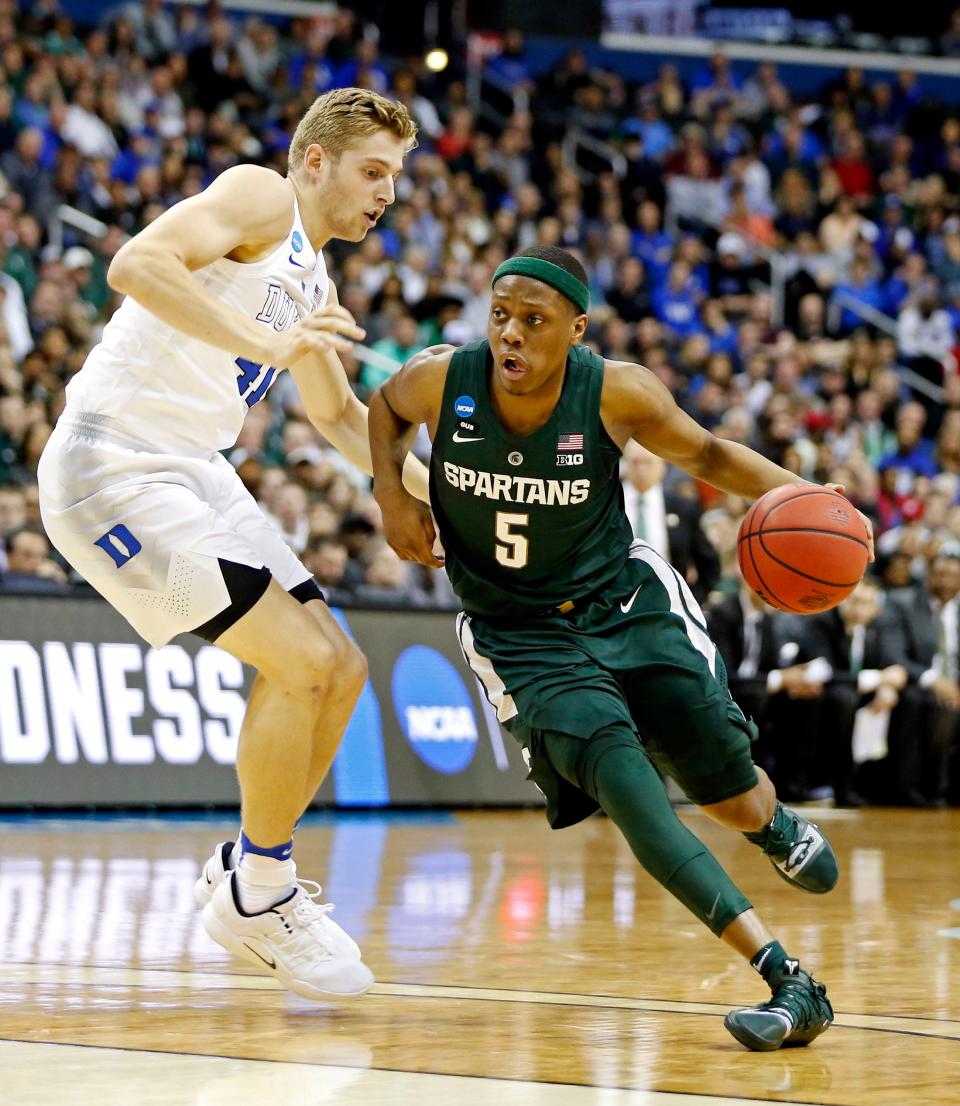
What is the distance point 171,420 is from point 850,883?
409cm

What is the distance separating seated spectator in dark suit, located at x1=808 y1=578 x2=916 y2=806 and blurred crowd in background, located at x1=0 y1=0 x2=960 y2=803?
0.02 metres

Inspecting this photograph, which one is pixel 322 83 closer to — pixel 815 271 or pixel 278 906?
pixel 815 271

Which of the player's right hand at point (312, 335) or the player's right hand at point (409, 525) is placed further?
the player's right hand at point (409, 525)

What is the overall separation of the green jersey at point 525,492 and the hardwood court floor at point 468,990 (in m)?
1.06

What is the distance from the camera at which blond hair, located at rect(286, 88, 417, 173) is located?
4.70 metres

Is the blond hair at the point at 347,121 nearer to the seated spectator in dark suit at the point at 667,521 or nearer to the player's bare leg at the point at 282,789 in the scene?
the player's bare leg at the point at 282,789

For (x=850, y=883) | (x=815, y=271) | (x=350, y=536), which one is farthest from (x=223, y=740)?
(x=815, y=271)

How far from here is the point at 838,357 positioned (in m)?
17.3

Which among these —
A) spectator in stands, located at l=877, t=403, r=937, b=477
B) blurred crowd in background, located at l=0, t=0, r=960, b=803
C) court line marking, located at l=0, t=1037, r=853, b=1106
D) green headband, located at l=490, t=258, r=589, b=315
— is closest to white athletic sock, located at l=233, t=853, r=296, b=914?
court line marking, located at l=0, t=1037, r=853, b=1106

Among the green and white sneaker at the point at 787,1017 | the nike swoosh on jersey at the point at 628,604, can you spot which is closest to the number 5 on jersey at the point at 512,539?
the nike swoosh on jersey at the point at 628,604

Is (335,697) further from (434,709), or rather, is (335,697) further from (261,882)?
→ (434,709)

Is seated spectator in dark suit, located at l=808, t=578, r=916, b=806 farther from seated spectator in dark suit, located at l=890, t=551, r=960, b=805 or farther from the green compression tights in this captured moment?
the green compression tights

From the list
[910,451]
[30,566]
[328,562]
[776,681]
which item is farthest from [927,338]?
[30,566]

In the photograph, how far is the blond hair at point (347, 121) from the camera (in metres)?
4.70
